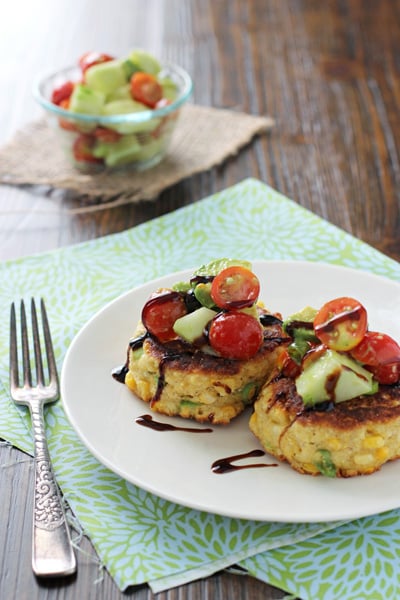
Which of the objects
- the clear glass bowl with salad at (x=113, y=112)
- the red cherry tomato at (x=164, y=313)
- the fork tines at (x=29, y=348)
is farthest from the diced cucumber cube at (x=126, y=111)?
the red cherry tomato at (x=164, y=313)

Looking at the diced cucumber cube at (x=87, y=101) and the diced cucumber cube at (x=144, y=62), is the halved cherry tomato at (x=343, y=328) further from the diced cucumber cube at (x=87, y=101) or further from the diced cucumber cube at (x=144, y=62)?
the diced cucumber cube at (x=144, y=62)

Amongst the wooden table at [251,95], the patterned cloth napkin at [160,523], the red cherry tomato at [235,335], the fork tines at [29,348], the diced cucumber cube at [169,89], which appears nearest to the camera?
the patterned cloth napkin at [160,523]

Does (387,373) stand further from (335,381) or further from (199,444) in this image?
(199,444)

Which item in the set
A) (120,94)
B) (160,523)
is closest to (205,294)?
(160,523)

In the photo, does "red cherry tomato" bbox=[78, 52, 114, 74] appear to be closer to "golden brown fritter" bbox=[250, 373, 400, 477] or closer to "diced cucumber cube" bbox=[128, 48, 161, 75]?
"diced cucumber cube" bbox=[128, 48, 161, 75]

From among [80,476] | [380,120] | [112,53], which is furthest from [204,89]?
[80,476]

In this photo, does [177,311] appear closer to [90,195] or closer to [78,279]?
[78,279]

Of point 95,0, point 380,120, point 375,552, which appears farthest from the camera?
point 95,0
